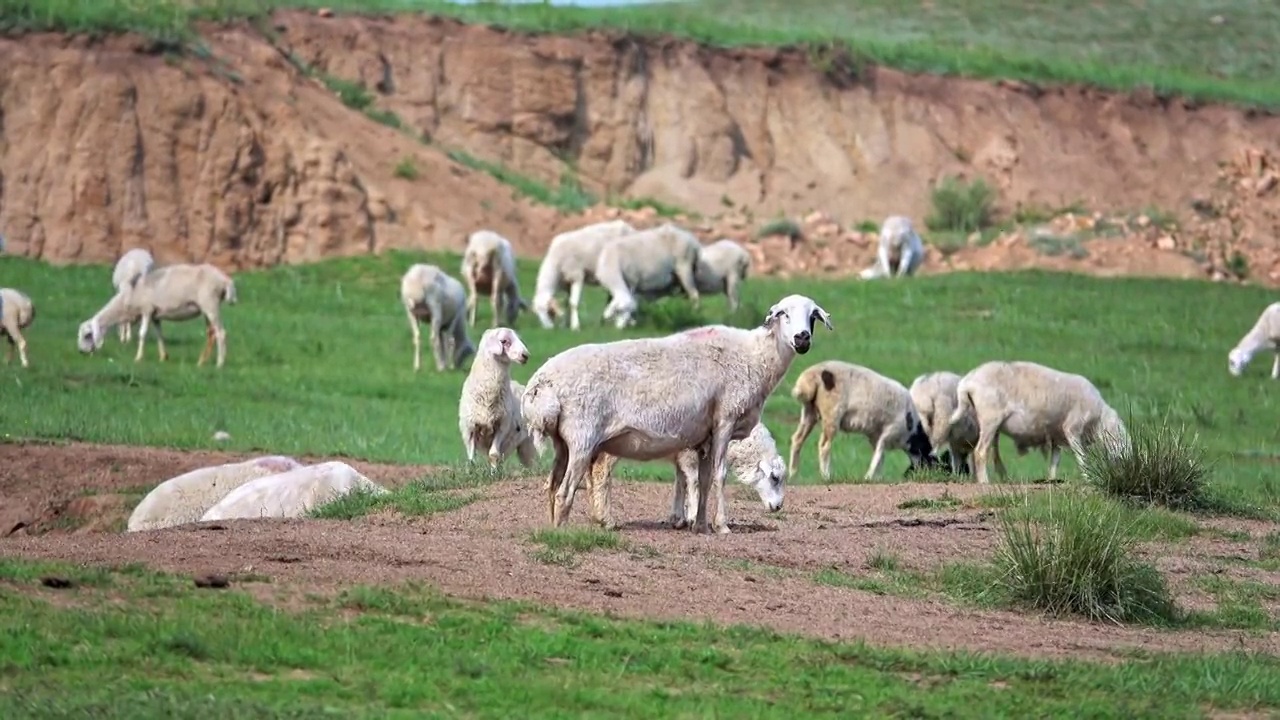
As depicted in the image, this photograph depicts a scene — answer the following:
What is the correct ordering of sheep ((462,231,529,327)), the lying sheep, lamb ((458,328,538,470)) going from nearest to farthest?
the lying sheep
lamb ((458,328,538,470))
sheep ((462,231,529,327))

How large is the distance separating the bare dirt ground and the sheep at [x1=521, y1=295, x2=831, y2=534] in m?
0.53

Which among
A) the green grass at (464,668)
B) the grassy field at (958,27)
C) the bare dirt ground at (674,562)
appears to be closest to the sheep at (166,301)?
the bare dirt ground at (674,562)

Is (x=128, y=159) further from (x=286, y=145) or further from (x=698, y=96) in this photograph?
(x=698, y=96)

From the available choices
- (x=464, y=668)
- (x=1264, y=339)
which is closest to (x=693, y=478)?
(x=464, y=668)

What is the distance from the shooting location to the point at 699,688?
30.8 ft

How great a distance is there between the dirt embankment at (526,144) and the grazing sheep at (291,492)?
2676 cm

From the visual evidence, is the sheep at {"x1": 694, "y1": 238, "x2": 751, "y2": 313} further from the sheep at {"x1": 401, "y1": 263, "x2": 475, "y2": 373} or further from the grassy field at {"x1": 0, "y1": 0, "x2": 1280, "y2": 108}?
the grassy field at {"x1": 0, "y1": 0, "x2": 1280, "y2": 108}

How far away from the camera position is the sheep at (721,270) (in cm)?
3609

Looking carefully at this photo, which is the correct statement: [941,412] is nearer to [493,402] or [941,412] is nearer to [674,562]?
[493,402]

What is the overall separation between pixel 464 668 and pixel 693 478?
5.34 m

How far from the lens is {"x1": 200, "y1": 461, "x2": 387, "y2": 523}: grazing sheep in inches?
611

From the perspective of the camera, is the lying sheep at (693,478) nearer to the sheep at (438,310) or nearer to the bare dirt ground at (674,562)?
the bare dirt ground at (674,562)

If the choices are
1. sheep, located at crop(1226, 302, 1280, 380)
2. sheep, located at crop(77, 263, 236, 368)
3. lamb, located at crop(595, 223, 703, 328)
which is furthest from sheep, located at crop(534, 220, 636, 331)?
sheep, located at crop(1226, 302, 1280, 380)

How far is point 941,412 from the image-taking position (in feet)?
74.5
